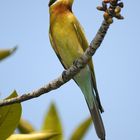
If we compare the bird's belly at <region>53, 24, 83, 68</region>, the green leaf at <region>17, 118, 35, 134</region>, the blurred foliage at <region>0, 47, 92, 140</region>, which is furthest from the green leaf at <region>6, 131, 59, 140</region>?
the bird's belly at <region>53, 24, 83, 68</region>

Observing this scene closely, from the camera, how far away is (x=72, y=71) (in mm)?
3242

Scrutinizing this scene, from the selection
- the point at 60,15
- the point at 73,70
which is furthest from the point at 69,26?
the point at 73,70

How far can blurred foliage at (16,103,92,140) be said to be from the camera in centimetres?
278

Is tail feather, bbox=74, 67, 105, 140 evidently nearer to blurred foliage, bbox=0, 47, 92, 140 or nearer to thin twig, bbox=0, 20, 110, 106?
thin twig, bbox=0, 20, 110, 106

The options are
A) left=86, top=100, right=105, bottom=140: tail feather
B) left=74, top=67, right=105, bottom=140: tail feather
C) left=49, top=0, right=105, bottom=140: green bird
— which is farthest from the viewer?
left=49, top=0, right=105, bottom=140: green bird

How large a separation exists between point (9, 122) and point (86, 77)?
223 cm

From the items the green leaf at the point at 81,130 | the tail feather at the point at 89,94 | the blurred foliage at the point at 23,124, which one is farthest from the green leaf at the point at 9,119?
the tail feather at the point at 89,94

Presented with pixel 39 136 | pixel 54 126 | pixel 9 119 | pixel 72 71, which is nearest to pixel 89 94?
pixel 72 71

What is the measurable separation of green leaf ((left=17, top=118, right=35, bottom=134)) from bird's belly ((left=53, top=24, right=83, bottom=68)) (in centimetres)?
205

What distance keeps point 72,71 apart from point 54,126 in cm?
54

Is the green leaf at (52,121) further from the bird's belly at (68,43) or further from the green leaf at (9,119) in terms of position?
the bird's belly at (68,43)

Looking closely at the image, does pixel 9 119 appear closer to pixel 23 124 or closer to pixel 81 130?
pixel 23 124

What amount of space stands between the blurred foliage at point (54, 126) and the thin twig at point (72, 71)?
22 cm

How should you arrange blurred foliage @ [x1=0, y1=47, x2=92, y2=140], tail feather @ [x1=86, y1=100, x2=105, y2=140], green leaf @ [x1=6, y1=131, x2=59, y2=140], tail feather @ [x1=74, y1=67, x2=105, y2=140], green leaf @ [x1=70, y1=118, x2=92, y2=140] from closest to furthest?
green leaf @ [x1=6, y1=131, x2=59, y2=140]
blurred foliage @ [x1=0, y1=47, x2=92, y2=140]
green leaf @ [x1=70, y1=118, x2=92, y2=140]
tail feather @ [x1=86, y1=100, x2=105, y2=140]
tail feather @ [x1=74, y1=67, x2=105, y2=140]
